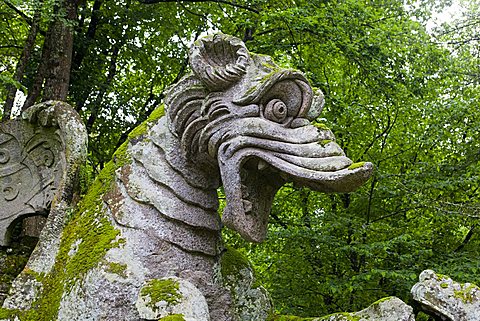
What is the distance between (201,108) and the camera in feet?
7.82

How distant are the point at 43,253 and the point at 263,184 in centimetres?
101

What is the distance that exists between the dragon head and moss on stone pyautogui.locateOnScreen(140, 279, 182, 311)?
31 cm

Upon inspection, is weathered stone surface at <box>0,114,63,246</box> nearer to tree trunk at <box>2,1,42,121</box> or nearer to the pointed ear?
the pointed ear

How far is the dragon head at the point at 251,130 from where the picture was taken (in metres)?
2.15

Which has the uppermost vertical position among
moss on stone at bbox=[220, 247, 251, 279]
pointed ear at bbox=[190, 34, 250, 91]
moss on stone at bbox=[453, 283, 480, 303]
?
pointed ear at bbox=[190, 34, 250, 91]

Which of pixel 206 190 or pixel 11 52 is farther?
pixel 11 52

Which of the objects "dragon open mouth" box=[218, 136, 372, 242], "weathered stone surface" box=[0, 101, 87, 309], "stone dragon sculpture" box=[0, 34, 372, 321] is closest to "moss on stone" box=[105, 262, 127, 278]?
"stone dragon sculpture" box=[0, 34, 372, 321]

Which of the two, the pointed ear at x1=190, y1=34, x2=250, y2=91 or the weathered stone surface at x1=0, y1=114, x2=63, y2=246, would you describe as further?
the weathered stone surface at x1=0, y1=114, x2=63, y2=246

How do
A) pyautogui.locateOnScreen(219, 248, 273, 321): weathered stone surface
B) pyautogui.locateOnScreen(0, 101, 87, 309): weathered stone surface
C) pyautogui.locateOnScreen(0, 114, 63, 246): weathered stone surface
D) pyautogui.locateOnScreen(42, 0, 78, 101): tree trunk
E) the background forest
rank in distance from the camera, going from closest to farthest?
pyautogui.locateOnScreen(219, 248, 273, 321): weathered stone surface
pyautogui.locateOnScreen(0, 101, 87, 309): weathered stone surface
pyautogui.locateOnScreen(0, 114, 63, 246): weathered stone surface
pyautogui.locateOnScreen(42, 0, 78, 101): tree trunk
the background forest

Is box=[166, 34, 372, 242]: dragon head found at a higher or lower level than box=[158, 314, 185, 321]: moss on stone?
higher

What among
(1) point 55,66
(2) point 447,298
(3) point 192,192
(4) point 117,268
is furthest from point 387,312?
(1) point 55,66

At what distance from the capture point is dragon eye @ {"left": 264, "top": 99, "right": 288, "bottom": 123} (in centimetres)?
229

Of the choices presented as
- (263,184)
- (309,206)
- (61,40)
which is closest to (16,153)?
(263,184)

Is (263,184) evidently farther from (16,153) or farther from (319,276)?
(319,276)
